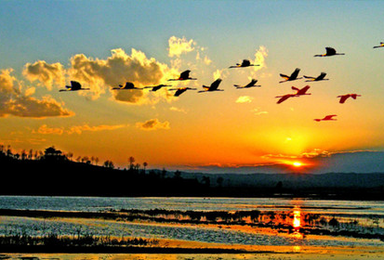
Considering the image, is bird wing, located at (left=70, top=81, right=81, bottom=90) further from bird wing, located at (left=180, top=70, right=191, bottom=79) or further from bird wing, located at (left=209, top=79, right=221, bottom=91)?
bird wing, located at (left=209, top=79, right=221, bottom=91)

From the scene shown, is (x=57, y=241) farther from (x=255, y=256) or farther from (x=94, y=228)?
(x=255, y=256)

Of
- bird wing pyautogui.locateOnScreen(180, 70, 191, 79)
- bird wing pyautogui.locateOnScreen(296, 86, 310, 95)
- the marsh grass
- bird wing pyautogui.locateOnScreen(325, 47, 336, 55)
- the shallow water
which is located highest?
bird wing pyautogui.locateOnScreen(325, 47, 336, 55)

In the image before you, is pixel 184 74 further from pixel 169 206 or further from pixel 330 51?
pixel 169 206

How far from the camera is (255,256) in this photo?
35375 millimetres

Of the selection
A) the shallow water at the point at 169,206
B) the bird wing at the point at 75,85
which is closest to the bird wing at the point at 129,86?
the bird wing at the point at 75,85

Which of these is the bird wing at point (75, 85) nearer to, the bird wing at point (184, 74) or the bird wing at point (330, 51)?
the bird wing at point (184, 74)

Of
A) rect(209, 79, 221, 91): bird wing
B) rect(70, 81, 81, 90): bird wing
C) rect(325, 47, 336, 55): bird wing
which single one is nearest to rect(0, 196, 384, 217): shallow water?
rect(70, 81, 81, 90): bird wing

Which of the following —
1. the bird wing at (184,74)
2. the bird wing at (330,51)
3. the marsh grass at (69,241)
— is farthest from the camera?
the marsh grass at (69,241)

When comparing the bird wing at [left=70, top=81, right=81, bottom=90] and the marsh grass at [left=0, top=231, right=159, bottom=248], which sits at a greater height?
the bird wing at [left=70, top=81, right=81, bottom=90]

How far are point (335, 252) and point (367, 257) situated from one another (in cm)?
272

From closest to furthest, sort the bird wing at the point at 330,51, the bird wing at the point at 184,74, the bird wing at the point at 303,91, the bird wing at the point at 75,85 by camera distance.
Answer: the bird wing at the point at 330,51, the bird wing at the point at 303,91, the bird wing at the point at 184,74, the bird wing at the point at 75,85

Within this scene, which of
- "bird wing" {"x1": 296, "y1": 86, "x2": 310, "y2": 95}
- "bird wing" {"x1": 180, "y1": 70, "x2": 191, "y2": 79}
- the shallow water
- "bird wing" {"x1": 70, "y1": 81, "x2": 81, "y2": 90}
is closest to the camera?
"bird wing" {"x1": 296, "y1": 86, "x2": 310, "y2": 95}

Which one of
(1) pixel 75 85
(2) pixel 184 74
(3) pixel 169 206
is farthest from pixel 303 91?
(3) pixel 169 206

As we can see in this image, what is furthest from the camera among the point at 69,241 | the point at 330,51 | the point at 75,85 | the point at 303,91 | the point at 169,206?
the point at 169,206
